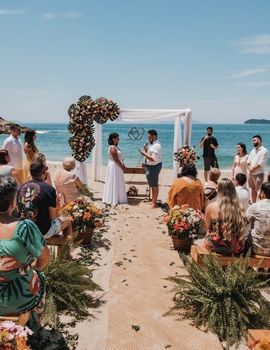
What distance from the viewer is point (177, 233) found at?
312 inches

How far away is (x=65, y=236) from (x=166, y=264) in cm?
194

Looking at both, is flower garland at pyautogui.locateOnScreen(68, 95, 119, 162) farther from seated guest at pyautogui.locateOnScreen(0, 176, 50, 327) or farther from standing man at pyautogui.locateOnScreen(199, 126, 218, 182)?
seated guest at pyautogui.locateOnScreen(0, 176, 50, 327)

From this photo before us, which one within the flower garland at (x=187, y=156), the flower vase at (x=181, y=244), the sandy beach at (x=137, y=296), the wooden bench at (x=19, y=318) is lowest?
the sandy beach at (x=137, y=296)

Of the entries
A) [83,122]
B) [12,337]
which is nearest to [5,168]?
[12,337]

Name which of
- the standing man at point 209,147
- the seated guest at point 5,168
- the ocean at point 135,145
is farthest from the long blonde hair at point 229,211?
the ocean at point 135,145

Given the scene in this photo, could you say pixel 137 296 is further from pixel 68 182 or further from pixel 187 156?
pixel 187 156

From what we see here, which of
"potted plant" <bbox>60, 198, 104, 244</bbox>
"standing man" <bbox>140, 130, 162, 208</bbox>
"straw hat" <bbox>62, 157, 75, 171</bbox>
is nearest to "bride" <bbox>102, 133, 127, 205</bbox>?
"standing man" <bbox>140, 130, 162, 208</bbox>

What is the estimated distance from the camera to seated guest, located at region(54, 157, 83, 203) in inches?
337

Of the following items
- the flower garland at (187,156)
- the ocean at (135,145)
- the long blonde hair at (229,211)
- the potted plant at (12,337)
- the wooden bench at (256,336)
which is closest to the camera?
the potted plant at (12,337)

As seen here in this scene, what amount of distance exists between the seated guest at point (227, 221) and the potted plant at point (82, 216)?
2.62 meters

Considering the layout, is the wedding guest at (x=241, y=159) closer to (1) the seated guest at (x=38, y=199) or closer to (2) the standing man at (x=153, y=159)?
(2) the standing man at (x=153, y=159)

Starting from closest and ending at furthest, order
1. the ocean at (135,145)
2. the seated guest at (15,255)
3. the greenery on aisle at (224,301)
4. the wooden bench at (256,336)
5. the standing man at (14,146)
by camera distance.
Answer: the seated guest at (15,255)
the wooden bench at (256,336)
the greenery on aisle at (224,301)
the standing man at (14,146)
the ocean at (135,145)

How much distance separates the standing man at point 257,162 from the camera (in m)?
11.2

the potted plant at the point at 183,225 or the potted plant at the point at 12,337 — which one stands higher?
the potted plant at the point at 12,337
